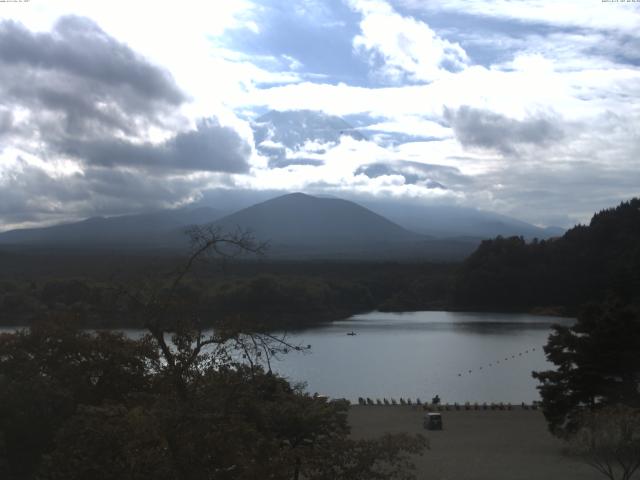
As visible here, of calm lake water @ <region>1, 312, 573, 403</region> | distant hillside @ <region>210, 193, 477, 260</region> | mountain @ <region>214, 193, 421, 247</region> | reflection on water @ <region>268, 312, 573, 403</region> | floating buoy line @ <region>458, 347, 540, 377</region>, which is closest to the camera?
calm lake water @ <region>1, 312, 573, 403</region>

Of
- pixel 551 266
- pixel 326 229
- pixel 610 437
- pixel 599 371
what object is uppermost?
pixel 326 229

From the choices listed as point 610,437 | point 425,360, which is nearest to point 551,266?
point 425,360

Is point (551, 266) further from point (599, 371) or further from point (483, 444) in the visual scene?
point (599, 371)

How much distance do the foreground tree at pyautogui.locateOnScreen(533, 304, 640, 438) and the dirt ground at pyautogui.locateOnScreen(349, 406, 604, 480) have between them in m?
0.94

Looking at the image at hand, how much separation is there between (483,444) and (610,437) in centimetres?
494

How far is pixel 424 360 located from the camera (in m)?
30.4

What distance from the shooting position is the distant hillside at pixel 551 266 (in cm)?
5372

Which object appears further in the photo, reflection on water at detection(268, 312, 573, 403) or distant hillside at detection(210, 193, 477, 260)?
distant hillside at detection(210, 193, 477, 260)

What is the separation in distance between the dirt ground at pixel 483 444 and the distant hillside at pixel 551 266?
36875mm

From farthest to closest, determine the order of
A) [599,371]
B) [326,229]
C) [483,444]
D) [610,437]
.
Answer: [326,229], [483,444], [599,371], [610,437]

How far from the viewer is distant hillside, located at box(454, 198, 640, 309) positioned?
53.7 meters

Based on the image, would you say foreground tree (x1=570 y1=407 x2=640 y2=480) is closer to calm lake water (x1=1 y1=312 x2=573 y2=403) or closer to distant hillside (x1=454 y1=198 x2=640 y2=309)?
calm lake water (x1=1 y1=312 x2=573 y2=403)

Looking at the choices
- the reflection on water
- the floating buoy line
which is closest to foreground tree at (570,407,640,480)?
the reflection on water

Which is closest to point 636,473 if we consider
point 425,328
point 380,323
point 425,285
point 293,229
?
point 425,328
